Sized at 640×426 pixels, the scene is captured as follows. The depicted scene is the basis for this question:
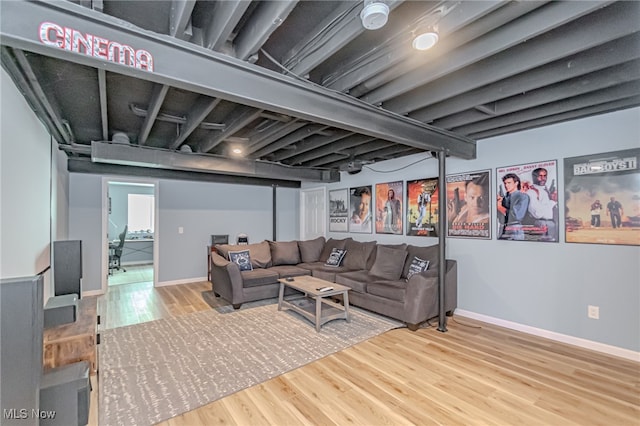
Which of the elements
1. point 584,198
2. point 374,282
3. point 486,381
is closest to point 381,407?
point 486,381

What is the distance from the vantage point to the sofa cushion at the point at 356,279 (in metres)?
4.22

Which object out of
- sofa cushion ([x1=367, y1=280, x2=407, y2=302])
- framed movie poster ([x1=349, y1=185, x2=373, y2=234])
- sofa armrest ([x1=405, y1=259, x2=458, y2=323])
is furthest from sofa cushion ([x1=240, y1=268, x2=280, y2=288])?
sofa armrest ([x1=405, y1=259, x2=458, y2=323])

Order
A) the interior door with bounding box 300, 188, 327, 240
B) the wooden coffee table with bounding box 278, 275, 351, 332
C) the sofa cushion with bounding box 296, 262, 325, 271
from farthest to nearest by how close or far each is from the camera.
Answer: the interior door with bounding box 300, 188, 327, 240, the sofa cushion with bounding box 296, 262, 325, 271, the wooden coffee table with bounding box 278, 275, 351, 332

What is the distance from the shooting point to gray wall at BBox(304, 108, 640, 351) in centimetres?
288

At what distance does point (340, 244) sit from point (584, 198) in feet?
12.2

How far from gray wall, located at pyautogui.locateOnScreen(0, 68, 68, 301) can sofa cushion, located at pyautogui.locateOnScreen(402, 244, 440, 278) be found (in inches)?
165

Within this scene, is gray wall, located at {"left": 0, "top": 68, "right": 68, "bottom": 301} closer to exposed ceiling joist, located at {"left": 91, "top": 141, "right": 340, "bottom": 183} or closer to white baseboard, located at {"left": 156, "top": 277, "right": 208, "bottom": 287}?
exposed ceiling joist, located at {"left": 91, "top": 141, "right": 340, "bottom": 183}

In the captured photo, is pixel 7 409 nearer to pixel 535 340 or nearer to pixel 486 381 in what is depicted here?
pixel 486 381

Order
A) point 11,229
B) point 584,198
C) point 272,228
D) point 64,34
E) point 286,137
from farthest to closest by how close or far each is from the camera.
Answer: point 272,228
point 286,137
point 584,198
point 11,229
point 64,34

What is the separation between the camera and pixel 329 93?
2.40 metres

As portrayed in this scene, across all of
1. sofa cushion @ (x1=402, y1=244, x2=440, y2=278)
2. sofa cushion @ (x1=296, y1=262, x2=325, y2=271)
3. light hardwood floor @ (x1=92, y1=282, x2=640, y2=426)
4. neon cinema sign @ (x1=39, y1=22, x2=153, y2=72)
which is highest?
neon cinema sign @ (x1=39, y1=22, x2=153, y2=72)

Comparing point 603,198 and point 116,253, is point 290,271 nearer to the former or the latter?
point 603,198

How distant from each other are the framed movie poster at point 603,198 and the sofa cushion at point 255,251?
14.5 feet

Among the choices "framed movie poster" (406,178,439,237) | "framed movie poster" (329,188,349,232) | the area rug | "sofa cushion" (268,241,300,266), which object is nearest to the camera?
the area rug
